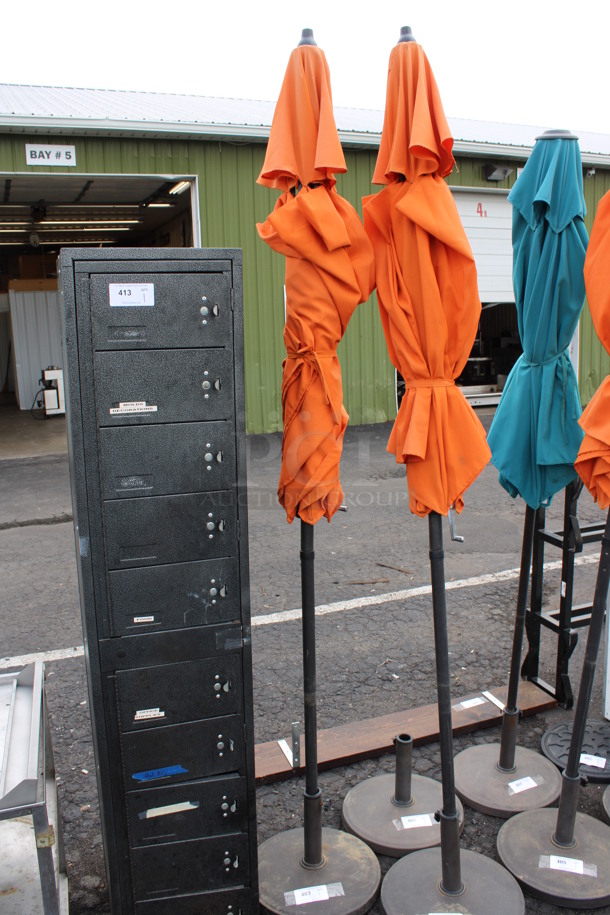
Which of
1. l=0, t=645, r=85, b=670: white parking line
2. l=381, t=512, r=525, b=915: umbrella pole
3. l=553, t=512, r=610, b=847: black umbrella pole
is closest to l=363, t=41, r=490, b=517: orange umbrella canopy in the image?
l=381, t=512, r=525, b=915: umbrella pole

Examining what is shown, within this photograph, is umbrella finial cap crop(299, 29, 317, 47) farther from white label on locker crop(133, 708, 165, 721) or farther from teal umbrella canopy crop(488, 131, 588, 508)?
white label on locker crop(133, 708, 165, 721)

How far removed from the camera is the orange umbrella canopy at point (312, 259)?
2385mm

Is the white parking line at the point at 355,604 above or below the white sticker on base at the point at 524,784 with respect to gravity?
above

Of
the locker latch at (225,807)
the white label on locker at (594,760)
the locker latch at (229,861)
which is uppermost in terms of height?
the locker latch at (225,807)

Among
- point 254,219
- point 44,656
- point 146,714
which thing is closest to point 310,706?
point 146,714

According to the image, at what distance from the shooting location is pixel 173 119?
9977 millimetres

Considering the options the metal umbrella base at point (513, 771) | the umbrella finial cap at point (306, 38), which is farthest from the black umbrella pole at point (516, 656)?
the umbrella finial cap at point (306, 38)

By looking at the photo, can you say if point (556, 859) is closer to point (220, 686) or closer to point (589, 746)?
point (589, 746)

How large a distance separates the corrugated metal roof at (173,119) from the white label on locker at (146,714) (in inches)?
347

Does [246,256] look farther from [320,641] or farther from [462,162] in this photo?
[320,641]

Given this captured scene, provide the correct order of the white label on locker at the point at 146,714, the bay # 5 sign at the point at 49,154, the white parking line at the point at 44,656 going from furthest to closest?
the bay # 5 sign at the point at 49,154 < the white parking line at the point at 44,656 < the white label on locker at the point at 146,714

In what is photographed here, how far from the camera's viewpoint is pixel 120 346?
2168mm

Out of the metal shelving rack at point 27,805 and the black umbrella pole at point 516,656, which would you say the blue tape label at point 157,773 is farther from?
the black umbrella pole at point 516,656

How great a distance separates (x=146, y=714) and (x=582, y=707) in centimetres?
165
